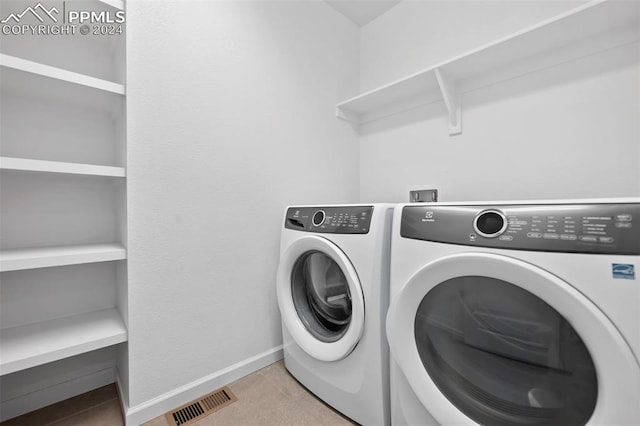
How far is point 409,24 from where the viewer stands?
1.90 metres

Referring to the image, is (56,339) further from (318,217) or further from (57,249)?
(318,217)

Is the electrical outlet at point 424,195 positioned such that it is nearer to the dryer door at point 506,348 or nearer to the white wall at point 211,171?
the white wall at point 211,171

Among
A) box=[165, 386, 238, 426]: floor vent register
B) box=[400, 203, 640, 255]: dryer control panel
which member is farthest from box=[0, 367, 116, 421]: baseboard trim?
box=[400, 203, 640, 255]: dryer control panel

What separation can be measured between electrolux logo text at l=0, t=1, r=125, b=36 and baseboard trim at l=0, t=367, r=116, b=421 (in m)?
1.51

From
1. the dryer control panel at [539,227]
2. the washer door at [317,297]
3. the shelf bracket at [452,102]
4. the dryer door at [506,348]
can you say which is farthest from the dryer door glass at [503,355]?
the shelf bracket at [452,102]

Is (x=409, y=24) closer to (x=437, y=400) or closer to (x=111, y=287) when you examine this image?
(x=437, y=400)

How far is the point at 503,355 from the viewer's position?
0.78 m

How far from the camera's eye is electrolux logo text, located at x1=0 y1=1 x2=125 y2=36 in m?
1.12

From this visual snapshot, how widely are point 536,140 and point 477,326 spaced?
110 cm

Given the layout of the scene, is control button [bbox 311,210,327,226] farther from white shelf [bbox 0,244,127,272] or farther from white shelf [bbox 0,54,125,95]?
white shelf [bbox 0,54,125,95]

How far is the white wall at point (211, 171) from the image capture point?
3.78 ft

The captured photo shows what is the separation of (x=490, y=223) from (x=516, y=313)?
0.25 metres

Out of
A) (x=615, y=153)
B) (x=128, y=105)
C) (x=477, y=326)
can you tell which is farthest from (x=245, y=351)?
(x=615, y=153)

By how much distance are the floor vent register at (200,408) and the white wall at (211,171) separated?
0.35 ft
